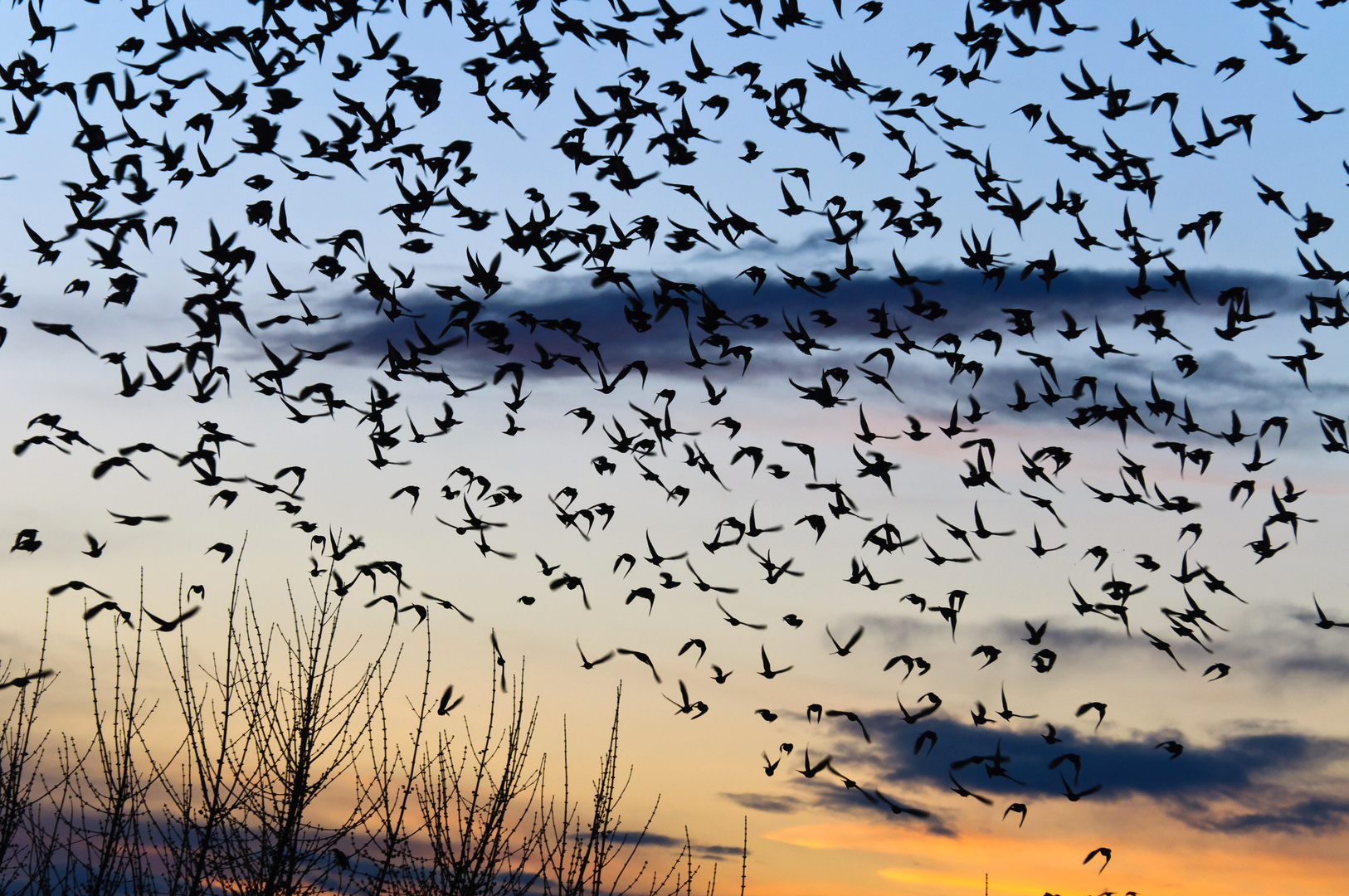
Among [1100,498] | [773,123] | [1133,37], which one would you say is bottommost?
[1100,498]

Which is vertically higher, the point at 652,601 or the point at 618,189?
the point at 618,189

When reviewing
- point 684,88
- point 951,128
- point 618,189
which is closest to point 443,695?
point 618,189

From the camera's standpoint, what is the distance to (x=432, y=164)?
1981 centimetres

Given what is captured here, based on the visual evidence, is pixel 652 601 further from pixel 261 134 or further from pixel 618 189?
pixel 261 134

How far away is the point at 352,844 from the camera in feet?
65.2

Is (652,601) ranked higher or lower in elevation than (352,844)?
higher

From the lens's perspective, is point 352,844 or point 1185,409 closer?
point 352,844

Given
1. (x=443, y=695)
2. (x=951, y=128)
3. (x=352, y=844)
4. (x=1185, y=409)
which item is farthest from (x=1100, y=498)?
(x=352, y=844)

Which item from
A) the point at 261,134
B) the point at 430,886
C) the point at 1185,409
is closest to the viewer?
the point at 261,134

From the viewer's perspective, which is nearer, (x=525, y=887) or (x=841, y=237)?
(x=841, y=237)

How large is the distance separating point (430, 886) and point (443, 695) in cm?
295

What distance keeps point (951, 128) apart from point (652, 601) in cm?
941

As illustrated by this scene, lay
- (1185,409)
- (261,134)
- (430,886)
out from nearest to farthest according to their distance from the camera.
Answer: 1. (261,134)
2. (430,886)
3. (1185,409)

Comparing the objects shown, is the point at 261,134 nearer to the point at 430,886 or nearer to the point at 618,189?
the point at 618,189
